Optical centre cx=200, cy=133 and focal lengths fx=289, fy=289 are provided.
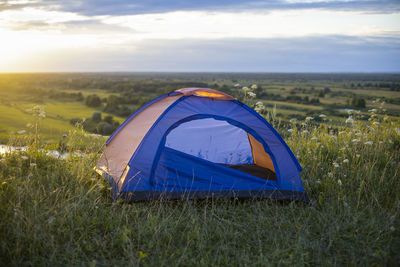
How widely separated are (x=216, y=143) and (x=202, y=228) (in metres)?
2.33

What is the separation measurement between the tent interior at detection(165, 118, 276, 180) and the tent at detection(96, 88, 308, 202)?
71cm

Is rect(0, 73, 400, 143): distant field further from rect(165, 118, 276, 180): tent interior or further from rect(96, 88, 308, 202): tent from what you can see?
rect(96, 88, 308, 202): tent

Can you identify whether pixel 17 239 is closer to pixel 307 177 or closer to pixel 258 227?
pixel 258 227

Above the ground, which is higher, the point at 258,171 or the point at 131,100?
the point at 131,100

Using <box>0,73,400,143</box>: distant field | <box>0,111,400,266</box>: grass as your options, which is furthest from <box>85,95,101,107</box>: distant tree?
<box>0,111,400,266</box>: grass

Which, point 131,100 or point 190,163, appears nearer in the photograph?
point 190,163

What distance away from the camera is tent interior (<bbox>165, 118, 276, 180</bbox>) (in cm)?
513

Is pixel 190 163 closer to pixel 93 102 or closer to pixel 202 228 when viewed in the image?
pixel 202 228

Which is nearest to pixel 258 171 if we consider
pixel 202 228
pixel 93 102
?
pixel 202 228

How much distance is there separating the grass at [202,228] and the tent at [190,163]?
0.58ft

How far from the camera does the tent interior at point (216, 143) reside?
202 inches

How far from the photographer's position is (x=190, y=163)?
410 centimetres

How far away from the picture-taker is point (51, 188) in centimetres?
373

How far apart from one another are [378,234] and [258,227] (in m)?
1.27
